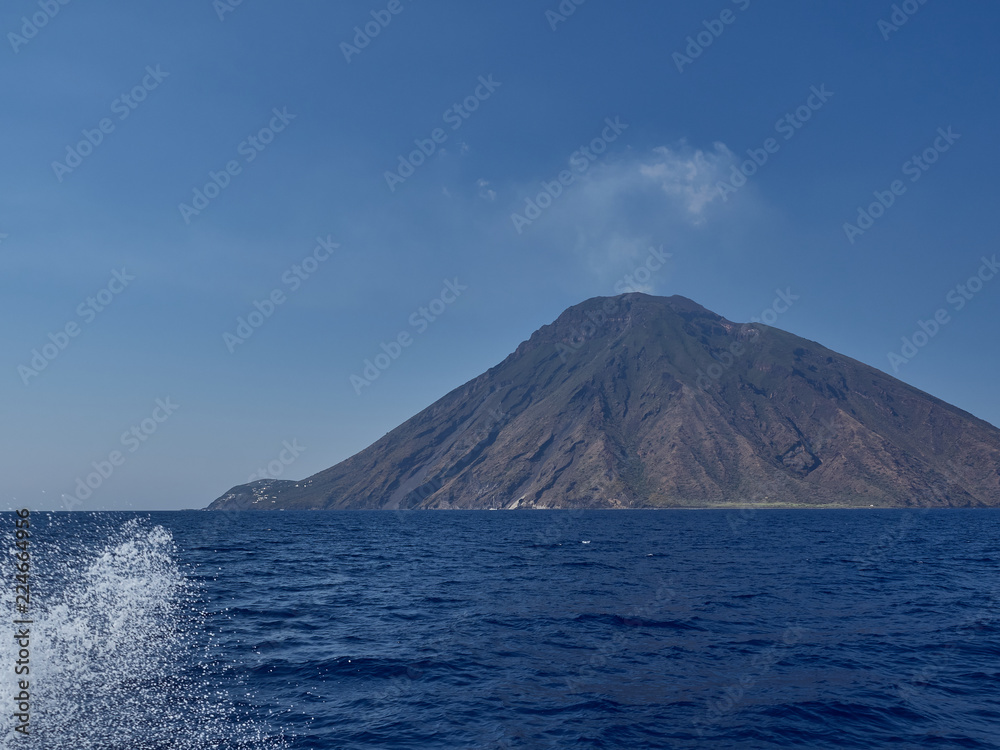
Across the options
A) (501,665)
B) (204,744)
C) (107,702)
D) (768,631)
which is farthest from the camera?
(768,631)

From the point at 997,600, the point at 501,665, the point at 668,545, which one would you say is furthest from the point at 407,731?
the point at 668,545

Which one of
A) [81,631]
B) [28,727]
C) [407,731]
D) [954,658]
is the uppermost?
[81,631]

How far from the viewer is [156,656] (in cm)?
2431

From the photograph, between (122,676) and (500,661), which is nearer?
(122,676)

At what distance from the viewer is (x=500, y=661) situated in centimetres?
2402

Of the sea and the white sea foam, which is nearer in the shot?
the white sea foam

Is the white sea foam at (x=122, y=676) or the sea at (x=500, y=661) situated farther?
the sea at (x=500, y=661)

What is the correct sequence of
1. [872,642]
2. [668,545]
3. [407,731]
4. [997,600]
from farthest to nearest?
[668,545] < [997,600] < [872,642] < [407,731]

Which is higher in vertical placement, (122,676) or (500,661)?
(122,676)

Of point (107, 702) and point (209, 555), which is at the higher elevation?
point (209, 555)

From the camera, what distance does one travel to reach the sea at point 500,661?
17.1 m

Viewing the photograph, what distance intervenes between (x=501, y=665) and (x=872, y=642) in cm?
1763

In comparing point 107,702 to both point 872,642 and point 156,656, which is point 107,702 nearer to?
point 156,656

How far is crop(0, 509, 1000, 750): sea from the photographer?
1708 centimetres
